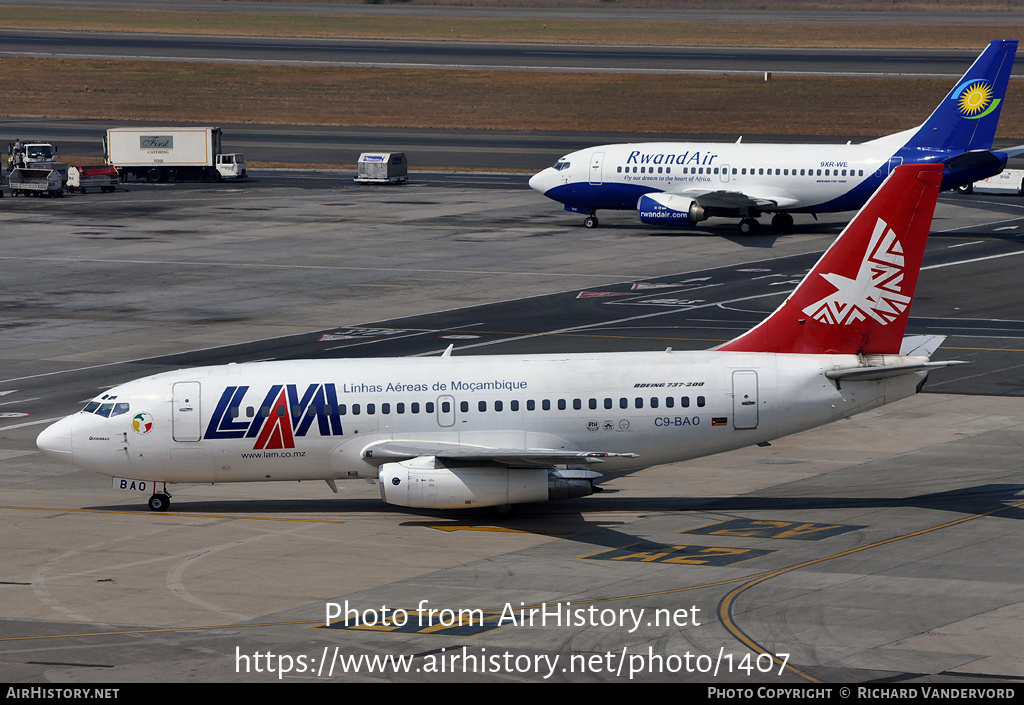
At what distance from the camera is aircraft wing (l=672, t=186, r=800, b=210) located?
88.3m

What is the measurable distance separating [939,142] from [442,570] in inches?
2447

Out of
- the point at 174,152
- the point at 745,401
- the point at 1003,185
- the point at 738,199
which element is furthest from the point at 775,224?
the point at 745,401

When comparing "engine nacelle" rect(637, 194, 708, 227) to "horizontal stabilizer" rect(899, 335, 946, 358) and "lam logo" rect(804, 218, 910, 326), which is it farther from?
"lam logo" rect(804, 218, 910, 326)

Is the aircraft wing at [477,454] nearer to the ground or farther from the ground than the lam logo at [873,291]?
nearer to the ground

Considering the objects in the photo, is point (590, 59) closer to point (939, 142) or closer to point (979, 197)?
point (979, 197)

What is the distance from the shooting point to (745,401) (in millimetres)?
36562

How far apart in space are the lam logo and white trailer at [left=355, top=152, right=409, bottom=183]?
79.7 metres

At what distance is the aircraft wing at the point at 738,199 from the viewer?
290ft

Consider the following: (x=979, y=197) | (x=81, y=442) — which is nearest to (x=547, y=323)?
(x=81, y=442)

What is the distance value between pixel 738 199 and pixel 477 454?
5686 cm

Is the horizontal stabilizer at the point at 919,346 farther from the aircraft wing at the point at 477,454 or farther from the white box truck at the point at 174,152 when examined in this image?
the white box truck at the point at 174,152

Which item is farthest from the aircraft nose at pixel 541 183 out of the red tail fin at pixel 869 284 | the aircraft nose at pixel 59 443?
the aircraft nose at pixel 59 443

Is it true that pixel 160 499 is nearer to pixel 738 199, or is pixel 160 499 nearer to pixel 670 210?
pixel 670 210

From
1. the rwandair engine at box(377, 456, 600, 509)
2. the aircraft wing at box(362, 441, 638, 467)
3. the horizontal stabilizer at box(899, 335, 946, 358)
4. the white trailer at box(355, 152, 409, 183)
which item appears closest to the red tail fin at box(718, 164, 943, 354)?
the horizontal stabilizer at box(899, 335, 946, 358)
